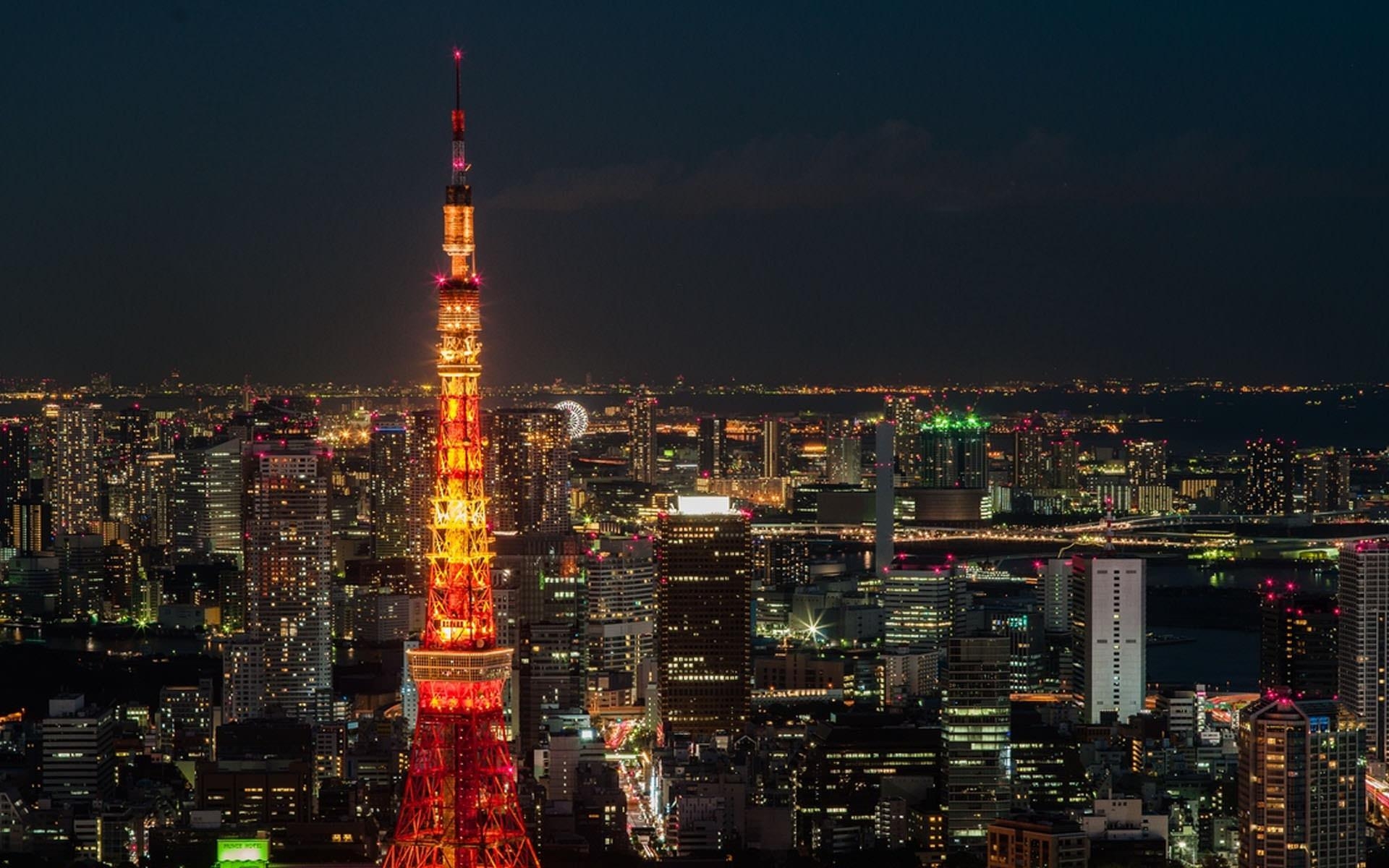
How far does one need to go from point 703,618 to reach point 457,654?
46.2 feet

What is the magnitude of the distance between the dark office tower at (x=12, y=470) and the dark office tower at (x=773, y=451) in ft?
41.9

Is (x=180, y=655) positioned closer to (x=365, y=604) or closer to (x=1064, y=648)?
(x=365, y=604)

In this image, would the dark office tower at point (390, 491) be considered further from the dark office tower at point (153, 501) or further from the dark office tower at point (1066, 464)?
the dark office tower at point (1066, 464)

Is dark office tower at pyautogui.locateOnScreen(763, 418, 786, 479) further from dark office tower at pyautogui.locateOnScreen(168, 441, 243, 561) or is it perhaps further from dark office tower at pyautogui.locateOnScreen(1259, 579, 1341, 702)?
dark office tower at pyautogui.locateOnScreen(1259, 579, 1341, 702)

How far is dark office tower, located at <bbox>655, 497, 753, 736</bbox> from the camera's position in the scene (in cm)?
2180

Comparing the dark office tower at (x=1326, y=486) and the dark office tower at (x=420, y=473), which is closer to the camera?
the dark office tower at (x=420, y=473)

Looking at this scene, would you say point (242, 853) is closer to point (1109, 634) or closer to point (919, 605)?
point (1109, 634)

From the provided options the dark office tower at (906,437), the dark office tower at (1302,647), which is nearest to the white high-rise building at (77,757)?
the dark office tower at (1302,647)

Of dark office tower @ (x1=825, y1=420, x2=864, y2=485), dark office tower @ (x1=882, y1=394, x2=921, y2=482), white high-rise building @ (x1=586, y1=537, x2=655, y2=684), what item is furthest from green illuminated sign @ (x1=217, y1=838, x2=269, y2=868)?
dark office tower @ (x1=882, y1=394, x2=921, y2=482)

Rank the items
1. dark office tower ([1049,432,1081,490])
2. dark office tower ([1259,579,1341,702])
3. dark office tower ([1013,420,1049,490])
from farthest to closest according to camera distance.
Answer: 1. dark office tower ([1013,420,1049,490])
2. dark office tower ([1049,432,1081,490])
3. dark office tower ([1259,579,1341,702])

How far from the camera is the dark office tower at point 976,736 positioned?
16.3m

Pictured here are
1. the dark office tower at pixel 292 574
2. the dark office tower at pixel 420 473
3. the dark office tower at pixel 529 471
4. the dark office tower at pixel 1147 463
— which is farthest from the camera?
the dark office tower at pixel 1147 463

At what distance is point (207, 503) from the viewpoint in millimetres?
33188

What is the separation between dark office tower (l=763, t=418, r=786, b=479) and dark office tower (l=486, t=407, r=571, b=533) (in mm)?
11920
